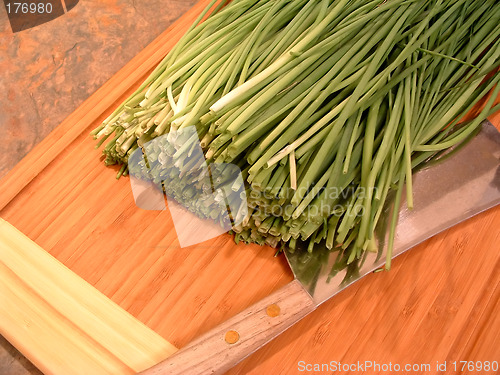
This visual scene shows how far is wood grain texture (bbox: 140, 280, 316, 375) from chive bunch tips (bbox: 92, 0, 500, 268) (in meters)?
0.12

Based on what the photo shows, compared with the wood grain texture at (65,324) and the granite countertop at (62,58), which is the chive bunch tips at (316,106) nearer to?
the wood grain texture at (65,324)

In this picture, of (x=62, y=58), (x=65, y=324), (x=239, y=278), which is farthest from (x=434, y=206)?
(x=62, y=58)

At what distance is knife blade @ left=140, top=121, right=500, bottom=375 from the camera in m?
0.84

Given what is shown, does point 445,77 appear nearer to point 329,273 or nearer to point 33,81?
point 329,273

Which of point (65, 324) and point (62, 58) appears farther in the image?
point (62, 58)

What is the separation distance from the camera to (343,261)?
3.23 feet

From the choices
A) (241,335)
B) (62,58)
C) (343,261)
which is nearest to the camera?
(241,335)

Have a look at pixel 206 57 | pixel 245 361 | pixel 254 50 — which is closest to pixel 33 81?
pixel 206 57

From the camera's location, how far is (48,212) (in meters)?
1.07
